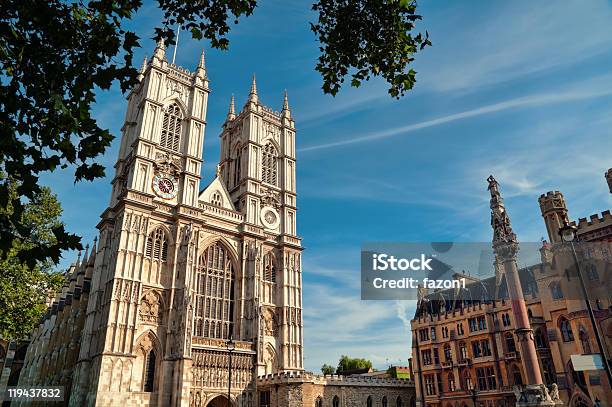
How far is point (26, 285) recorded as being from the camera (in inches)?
1110

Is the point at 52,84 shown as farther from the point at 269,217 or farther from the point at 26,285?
the point at 269,217

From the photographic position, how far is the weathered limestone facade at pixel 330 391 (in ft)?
108

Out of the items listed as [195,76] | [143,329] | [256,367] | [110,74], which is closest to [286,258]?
[256,367]

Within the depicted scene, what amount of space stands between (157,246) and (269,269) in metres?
11.1

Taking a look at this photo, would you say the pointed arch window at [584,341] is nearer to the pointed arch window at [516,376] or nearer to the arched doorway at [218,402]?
the pointed arch window at [516,376]

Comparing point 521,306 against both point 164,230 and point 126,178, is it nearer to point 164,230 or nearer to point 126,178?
point 164,230

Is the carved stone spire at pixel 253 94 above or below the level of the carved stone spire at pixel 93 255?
above

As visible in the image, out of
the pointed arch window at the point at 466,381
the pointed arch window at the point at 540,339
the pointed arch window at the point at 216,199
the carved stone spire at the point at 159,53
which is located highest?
the carved stone spire at the point at 159,53

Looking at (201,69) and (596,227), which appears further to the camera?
(201,69)

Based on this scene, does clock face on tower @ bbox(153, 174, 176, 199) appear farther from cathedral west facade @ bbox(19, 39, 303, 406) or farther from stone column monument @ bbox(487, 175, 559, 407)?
stone column monument @ bbox(487, 175, 559, 407)

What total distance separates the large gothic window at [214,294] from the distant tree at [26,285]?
10979mm

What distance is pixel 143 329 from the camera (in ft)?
110

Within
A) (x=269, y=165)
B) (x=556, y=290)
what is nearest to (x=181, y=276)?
(x=269, y=165)

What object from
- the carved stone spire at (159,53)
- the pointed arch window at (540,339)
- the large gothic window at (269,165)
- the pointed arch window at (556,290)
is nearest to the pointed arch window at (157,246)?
the large gothic window at (269,165)
